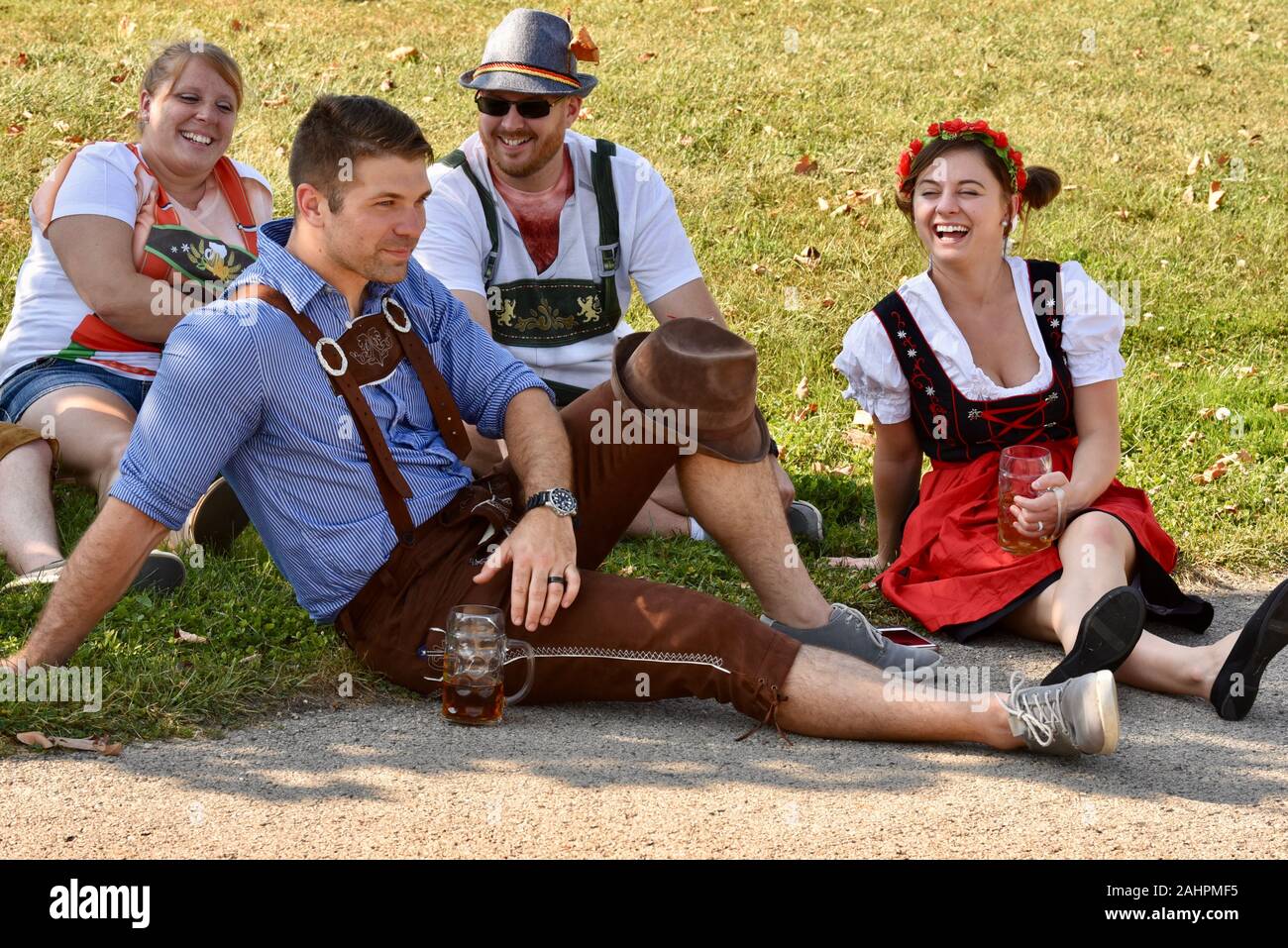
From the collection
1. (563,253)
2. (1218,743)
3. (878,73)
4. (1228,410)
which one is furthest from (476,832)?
(878,73)

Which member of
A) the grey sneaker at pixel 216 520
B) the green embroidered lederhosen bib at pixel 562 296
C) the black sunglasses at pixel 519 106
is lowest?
the grey sneaker at pixel 216 520

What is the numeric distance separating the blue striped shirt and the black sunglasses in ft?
4.39

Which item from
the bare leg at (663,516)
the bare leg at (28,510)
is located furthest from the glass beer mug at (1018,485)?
the bare leg at (28,510)

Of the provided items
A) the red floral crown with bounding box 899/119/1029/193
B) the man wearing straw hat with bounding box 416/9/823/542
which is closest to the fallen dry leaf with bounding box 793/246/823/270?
the man wearing straw hat with bounding box 416/9/823/542

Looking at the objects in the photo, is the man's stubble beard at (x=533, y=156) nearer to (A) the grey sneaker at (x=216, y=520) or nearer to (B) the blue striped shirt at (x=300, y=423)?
(B) the blue striped shirt at (x=300, y=423)

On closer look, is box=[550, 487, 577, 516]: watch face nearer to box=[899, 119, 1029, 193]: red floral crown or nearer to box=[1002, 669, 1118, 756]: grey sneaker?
box=[1002, 669, 1118, 756]: grey sneaker

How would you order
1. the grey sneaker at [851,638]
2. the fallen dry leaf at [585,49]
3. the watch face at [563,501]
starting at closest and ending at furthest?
the watch face at [563,501], the grey sneaker at [851,638], the fallen dry leaf at [585,49]

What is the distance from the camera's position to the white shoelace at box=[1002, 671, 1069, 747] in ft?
11.5

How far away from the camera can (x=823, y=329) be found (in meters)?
7.78

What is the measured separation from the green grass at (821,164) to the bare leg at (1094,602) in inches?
23.7

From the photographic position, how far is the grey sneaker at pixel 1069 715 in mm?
3400

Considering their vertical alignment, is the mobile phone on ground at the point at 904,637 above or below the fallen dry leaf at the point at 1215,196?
below

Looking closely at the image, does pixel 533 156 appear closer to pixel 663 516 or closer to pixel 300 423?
pixel 663 516

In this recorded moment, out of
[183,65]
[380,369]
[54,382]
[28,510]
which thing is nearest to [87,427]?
[54,382]
